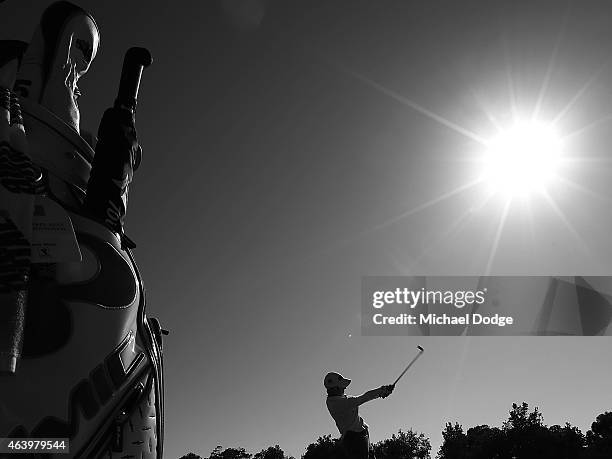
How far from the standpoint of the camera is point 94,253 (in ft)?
21.9

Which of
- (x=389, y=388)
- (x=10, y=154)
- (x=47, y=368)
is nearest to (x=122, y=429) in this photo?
(x=47, y=368)

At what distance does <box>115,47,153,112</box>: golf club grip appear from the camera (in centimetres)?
789

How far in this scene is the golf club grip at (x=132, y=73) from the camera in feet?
25.9

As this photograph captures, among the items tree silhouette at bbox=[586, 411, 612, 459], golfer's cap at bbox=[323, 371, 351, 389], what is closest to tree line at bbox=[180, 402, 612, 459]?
tree silhouette at bbox=[586, 411, 612, 459]

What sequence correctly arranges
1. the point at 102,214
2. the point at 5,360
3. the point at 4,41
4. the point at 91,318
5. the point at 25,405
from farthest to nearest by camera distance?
the point at 4,41 → the point at 102,214 → the point at 91,318 → the point at 25,405 → the point at 5,360

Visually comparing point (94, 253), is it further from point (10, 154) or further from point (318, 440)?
point (318, 440)

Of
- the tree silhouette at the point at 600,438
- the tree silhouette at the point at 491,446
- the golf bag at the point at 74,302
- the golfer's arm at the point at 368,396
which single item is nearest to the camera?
the golf bag at the point at 74,302

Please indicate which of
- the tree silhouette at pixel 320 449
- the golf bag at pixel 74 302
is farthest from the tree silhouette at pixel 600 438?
the golf bag at pixel 74 302

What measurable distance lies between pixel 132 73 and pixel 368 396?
16.6ft

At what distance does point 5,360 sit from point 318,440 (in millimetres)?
79008

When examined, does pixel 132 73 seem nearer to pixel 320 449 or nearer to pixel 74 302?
pixel 74 302

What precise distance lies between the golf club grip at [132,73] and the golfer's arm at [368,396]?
15.3 ft

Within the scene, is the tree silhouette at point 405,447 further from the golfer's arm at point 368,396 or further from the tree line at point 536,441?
the golfer's arm at point 368,396

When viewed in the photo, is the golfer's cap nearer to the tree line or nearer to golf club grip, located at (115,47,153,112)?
golf club grip, located at (115,47,153,112)
